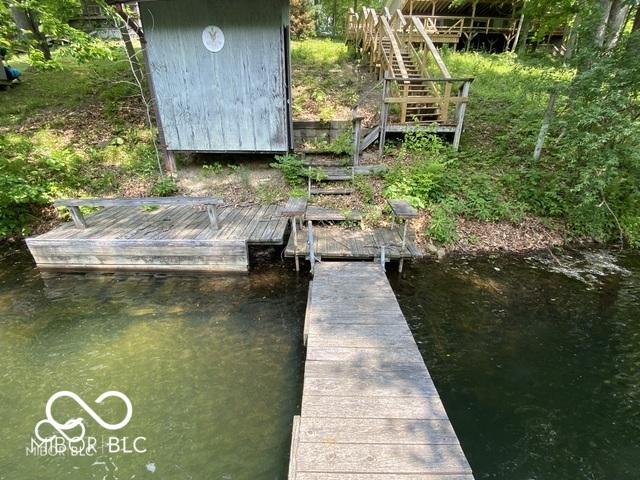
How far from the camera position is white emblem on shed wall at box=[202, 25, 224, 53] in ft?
22.0

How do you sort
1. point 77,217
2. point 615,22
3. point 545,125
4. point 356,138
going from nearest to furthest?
point 77,217
point 615,22
point 545,125
point 356,138

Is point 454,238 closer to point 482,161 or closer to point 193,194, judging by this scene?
point 482,161

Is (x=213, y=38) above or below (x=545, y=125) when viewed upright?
above

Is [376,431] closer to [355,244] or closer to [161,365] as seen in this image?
[161,365]

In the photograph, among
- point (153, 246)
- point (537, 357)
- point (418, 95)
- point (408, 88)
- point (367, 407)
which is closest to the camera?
point (367, 407)

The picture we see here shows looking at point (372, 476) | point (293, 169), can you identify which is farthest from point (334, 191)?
point (372, 476)

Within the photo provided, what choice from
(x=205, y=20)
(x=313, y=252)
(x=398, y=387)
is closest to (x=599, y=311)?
(x=398, y=387)

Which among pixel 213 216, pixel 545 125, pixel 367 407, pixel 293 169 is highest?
pixel 545 125

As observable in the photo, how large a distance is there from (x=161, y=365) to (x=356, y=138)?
5732 millimetres

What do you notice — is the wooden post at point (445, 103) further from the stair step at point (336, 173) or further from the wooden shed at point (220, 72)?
the wooden shed at point (220, 72)

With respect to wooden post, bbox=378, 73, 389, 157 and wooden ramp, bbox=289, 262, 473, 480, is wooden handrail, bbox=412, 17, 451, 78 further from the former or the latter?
wooden ramp, bbox=289, 262, 473, 480

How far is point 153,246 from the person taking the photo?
5.64m

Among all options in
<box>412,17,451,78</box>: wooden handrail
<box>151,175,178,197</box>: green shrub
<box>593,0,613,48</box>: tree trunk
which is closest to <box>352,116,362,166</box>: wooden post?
<box>412,17,451,78</box>: wooden handrail

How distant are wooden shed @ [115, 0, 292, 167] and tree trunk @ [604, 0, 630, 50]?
5965mm
